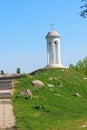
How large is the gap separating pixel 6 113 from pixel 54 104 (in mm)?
3388

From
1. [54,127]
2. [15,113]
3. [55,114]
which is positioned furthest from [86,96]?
[54,127]

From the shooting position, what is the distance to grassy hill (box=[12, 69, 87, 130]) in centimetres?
1166

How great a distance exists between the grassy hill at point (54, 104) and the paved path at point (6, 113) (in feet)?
0.62

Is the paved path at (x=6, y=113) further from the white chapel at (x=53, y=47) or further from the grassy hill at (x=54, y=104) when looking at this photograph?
the white chapel at (x=53, y=47)

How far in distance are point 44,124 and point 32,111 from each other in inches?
87.6

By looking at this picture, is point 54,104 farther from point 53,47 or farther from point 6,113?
point 53,47

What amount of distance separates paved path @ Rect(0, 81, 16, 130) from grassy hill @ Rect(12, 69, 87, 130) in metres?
0.19

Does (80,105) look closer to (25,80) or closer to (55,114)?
(55,114)

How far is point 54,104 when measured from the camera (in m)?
15.9

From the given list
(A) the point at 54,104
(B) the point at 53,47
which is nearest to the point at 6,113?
(A) the point at 54,104

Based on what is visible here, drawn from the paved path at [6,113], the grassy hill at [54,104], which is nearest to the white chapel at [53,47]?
the grassy hill at [54,104]

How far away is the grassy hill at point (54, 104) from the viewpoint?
11.7 m

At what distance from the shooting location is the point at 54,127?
1116 cm

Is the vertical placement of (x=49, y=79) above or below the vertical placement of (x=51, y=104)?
above
